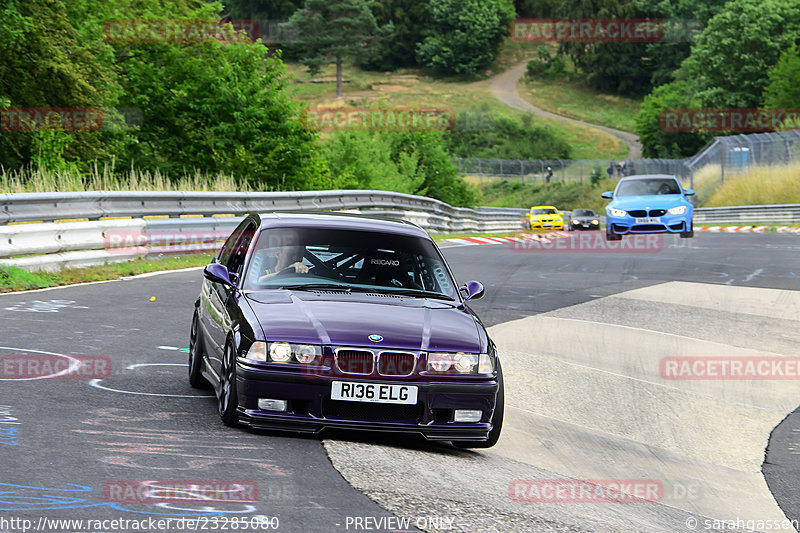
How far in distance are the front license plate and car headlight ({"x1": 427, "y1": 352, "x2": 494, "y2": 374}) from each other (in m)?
0.23

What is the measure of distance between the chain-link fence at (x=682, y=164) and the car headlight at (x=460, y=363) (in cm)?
4595

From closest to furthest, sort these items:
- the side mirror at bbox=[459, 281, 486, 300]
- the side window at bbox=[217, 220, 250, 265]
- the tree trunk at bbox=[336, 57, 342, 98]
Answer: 1. the side mirror at bbox=[459, 281, 486, 300]
2. the side window at bbox=[217, 220, 250, 265]
3. the tree trunk at bbox=[336, 57, 342, 98]

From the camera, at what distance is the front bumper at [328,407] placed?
6.34m

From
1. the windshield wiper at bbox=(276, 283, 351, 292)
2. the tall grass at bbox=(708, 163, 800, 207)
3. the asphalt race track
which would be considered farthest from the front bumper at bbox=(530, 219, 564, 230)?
the windshield wiper at bbox=(276, 283, 351, 292)

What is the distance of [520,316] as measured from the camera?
13617 millimetres

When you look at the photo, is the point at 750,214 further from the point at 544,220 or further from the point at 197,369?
the point at 197,369

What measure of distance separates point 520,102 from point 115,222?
11725 cm

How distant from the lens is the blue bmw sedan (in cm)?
2648

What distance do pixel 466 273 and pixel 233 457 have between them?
1313 cm

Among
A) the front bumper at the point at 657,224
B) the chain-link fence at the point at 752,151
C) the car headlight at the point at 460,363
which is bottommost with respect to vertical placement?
the chain-link fence at the point at 752,151

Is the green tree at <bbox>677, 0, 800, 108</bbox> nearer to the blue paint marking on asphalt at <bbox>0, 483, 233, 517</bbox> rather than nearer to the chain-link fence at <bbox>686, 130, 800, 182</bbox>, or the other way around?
the chain-link fence at <bbox>686, 130, 800, 182</bbox>

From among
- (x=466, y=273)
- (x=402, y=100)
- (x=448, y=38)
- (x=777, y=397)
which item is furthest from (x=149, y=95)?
(x=448, y=38)

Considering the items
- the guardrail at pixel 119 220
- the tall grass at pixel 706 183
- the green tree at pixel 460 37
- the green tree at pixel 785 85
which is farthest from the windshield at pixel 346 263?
the green tree at pixel 460 37

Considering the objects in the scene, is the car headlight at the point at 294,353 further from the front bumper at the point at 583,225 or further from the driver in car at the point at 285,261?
the front bumper at the point at 583,225
